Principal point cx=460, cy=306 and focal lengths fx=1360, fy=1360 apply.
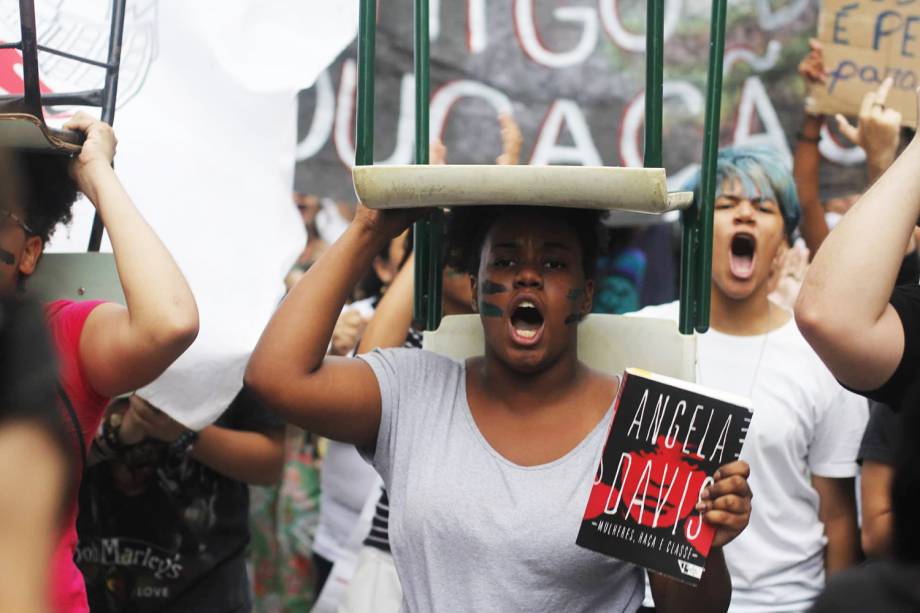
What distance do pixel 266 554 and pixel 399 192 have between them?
2905mm

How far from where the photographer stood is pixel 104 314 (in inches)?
102

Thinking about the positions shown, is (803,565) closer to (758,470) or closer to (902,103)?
(758,470)

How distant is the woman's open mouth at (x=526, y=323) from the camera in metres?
2.66

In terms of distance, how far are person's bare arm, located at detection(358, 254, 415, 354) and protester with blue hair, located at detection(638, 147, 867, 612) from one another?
689mm

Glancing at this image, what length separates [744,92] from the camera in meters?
4.84

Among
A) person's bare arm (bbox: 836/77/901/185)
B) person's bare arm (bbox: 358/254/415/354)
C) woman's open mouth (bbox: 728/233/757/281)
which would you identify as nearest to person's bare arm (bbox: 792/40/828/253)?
person's bare arm (bbox: 836/77/901/185)

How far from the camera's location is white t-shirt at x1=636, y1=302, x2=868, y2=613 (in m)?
3.43

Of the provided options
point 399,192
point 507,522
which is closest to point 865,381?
point 507,522

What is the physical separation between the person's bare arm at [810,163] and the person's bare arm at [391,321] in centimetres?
137

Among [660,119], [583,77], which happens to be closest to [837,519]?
[660,119]

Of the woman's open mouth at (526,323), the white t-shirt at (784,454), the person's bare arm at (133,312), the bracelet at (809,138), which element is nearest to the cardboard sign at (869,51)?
the bracelet at (809,138)

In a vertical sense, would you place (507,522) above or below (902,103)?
below

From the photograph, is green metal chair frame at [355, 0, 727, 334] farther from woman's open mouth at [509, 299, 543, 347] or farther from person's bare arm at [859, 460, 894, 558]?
person's bare arm at [859, 460, 894, 558]

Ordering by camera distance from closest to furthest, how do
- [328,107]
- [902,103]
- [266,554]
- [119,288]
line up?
[119,288] → [902,103] → [328,107] → [266,554]
